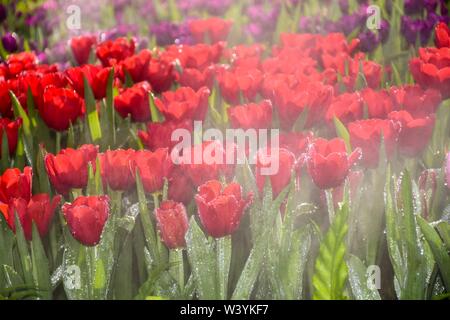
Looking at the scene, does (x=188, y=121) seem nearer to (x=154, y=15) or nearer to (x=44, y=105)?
(x=44, y=105)

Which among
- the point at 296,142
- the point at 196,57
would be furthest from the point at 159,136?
the point at 196,57

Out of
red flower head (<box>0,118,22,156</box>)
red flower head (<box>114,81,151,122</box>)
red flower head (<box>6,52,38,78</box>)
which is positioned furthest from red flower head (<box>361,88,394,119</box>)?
red flower head (<box>6,52,38,78</box>)

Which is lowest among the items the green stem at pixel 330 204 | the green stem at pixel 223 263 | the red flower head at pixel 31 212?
the green stem at pixel 223 263

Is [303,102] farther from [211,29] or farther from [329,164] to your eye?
[211,29]

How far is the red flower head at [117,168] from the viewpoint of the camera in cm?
136

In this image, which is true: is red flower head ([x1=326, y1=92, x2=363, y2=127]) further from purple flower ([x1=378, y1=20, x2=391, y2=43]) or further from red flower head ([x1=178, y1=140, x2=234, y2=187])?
purple flower ([x1=378, y1=20, x2=391, y2=43])

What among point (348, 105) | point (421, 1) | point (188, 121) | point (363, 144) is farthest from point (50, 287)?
point (421, 1)

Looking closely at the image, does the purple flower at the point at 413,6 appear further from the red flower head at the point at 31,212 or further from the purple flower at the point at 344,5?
the red flower head at the point at 31,212

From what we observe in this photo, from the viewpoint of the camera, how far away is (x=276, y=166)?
1302 millimetres

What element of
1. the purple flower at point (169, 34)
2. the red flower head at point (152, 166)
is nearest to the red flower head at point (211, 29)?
the purple flower at point (169, 34)

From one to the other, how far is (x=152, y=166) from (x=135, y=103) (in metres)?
0.50

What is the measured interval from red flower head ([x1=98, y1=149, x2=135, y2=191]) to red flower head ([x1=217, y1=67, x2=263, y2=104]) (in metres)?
0.55

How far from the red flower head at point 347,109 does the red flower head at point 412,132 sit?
5.1 inches

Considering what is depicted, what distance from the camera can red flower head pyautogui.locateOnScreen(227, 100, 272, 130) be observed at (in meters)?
1.58
